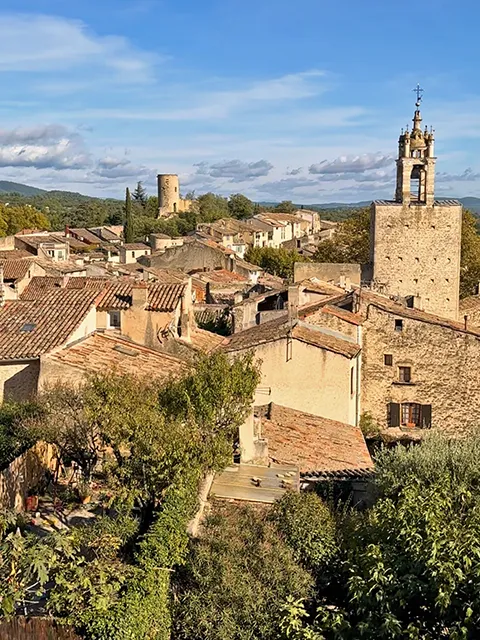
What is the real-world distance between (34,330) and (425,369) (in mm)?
12882

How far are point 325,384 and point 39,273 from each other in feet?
81.9

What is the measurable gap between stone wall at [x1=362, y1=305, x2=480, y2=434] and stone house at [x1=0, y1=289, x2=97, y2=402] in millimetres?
9615

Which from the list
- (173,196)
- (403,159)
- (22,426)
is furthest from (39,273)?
(173,196)

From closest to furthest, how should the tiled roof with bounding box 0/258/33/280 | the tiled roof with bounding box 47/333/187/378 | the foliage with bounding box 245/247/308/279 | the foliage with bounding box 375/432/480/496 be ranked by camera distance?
the foliage with bounding box 375/432/480/496 < the tiled roof with bounding box 47/333/187/378 < the tiled roof with bounding box 0/258/33/280 < the foliage with bounding box 245/247/308/279

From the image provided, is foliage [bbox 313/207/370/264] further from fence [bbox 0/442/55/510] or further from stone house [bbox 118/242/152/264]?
fence [bbox 0/442/55/510]

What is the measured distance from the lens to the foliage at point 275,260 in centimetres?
7169

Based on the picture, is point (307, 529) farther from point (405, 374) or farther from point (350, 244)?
point (350, 244)

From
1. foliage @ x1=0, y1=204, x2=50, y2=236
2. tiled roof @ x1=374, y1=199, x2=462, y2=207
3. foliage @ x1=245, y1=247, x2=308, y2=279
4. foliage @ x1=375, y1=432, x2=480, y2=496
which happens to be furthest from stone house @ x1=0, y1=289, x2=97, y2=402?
foliage @ x1=0, y1=204, x2=50, y2=236

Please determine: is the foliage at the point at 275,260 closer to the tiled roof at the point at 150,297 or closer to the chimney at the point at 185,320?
the chimney at the point at 185,320

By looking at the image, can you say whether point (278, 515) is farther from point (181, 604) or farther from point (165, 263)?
point (165, 263)

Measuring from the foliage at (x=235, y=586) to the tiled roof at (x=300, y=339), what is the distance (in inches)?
430

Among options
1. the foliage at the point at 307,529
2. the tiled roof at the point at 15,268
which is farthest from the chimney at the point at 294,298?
the tiled roof at the point at 15,268

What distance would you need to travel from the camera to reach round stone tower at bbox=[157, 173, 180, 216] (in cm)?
14762

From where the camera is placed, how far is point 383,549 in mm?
9273
